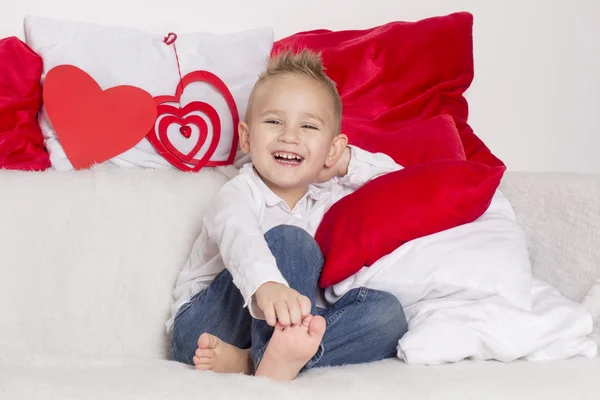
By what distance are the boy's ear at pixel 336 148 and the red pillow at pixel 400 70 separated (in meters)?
0.21

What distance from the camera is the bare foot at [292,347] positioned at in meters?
1.06

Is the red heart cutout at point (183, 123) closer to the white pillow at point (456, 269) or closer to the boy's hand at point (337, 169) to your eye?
the boy's hand at point (337, 169)

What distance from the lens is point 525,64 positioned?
2162 mm

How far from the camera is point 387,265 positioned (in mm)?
1344

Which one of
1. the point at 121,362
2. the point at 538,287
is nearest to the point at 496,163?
the point at 538,287

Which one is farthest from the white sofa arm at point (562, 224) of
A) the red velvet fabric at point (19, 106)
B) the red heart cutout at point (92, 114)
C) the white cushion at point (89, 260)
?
the red velvet fabric at point (19, 106)

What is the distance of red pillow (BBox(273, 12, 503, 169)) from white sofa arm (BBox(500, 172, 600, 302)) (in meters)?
0.19

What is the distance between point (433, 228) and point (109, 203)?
62cm

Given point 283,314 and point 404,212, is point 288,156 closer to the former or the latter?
point 404,212

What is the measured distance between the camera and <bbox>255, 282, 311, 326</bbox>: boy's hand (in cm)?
105

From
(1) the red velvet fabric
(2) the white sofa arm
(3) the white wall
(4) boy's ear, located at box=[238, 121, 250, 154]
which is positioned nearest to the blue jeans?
(4) boy's ear, located at box=[238, 121, 250, 154]

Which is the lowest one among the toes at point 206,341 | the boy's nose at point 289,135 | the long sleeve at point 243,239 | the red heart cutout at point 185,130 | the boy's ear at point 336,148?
the toes at point 206,341

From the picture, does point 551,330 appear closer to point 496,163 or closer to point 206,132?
point 496,163

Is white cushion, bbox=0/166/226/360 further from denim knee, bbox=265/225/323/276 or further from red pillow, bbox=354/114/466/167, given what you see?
red pillow, bbox=354/114/466/167
